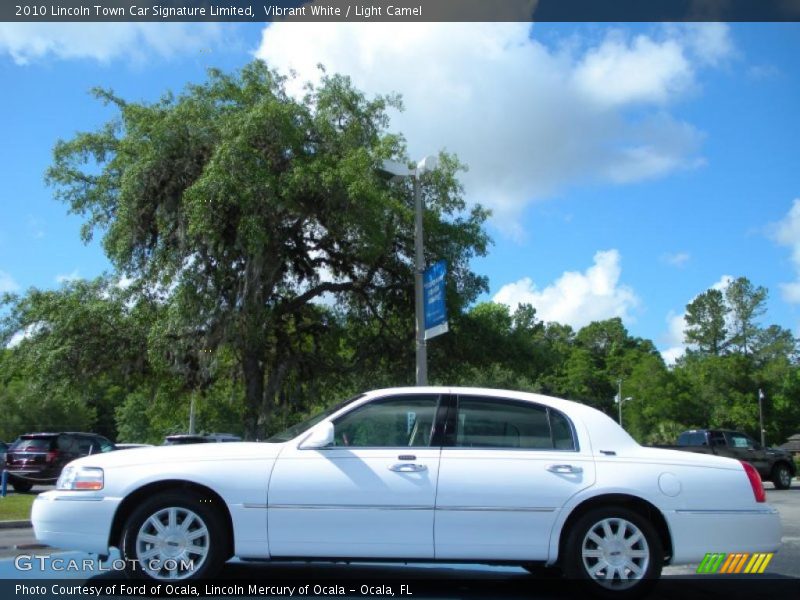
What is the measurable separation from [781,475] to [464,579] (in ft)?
71.2

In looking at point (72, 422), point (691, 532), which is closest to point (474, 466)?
point (691, 532)

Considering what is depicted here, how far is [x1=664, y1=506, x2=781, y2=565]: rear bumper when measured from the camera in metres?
6.02

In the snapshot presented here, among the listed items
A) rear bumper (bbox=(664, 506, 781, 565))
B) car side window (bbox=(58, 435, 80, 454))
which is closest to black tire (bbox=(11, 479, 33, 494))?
car side window (bbox=(58, 435, 80, 454))

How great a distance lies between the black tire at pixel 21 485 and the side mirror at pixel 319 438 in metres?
18.8

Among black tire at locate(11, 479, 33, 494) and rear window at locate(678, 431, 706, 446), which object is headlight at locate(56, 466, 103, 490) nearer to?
black tire at locate(11, 479, 33, 494)

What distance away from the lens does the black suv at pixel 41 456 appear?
21.8m

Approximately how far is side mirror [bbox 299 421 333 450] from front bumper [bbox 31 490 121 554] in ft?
4.75

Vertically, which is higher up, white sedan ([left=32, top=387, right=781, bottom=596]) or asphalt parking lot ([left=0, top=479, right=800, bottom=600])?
white sedan ([left=32, top=387, right=781, bottom=596])

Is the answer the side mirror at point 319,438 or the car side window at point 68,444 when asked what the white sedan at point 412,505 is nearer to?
the side mirror at point 319,438

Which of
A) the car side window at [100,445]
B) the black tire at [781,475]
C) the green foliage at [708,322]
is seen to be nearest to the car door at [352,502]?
the car side window at [100,445]

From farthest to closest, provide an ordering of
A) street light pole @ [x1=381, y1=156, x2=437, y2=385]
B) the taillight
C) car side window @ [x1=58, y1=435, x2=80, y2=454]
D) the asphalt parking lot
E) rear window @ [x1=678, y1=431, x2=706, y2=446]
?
rear window @ [x1=678, y1=431, x2=706, y2=446] < car side window @ [x1=58, y1=435, x2=80, y2=454] < street light pole @ [x1=381, y1=156, x2=437, y2=385] < the asphalt parking lot < the taillight

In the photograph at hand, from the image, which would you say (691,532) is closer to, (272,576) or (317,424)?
(317,424)
